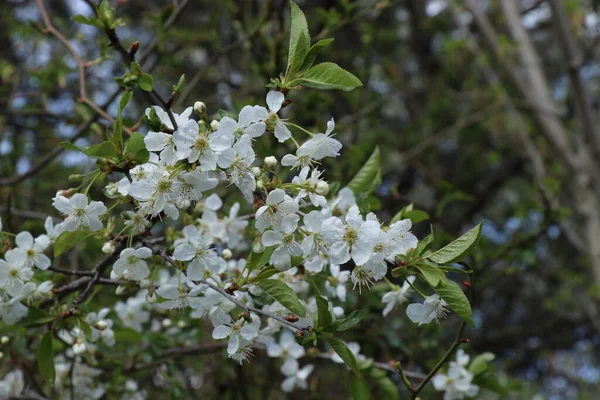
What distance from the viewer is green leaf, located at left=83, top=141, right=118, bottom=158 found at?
1275mm

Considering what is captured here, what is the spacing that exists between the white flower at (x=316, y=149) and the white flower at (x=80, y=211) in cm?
46

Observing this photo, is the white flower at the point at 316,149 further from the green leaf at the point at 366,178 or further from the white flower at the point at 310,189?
the green leaf at the point at 366,178

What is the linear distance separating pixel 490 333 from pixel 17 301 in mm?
5122

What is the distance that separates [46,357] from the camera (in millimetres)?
1526

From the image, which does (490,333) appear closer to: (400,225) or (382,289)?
(382,289)

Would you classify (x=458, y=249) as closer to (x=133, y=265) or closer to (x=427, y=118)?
(x=133, y=265)

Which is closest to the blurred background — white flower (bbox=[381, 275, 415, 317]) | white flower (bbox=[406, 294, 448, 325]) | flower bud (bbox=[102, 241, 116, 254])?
white flower (bbox=[381, 275, 415, 317])

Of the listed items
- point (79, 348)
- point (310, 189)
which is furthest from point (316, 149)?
point (79, 348)

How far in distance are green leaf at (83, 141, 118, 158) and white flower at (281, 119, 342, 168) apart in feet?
1.28

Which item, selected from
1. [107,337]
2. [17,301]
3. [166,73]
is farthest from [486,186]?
[17,301]

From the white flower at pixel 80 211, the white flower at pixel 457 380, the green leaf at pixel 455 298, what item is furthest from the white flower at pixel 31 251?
the white flower at pixel 457 380

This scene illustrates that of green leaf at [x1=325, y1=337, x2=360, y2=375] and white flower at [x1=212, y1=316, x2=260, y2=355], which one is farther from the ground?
green leaf at [x1=325, y1=337, x2=360, y2=375]

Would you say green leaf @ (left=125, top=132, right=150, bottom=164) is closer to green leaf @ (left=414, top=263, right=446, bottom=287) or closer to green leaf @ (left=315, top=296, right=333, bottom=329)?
green leaf @ (left=315, top=296, right=333, bottom=329)

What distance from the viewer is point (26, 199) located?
3.76m
